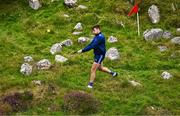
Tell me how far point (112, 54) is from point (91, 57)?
1.11m

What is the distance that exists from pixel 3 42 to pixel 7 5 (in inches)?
213

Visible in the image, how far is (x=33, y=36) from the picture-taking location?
25.1m

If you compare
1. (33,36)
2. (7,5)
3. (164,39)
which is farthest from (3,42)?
(164,39)

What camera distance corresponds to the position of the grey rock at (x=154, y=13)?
26.4 m

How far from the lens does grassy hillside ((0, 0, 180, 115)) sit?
59.6ft

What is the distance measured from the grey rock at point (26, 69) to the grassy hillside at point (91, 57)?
21 centimetres

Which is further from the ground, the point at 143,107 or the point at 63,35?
the point at 143,107

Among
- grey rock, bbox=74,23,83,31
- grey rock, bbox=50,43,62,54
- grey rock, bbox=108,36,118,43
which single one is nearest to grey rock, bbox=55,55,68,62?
grey rock, bbox=50,43,62,54

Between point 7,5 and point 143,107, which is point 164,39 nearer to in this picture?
point 143,107

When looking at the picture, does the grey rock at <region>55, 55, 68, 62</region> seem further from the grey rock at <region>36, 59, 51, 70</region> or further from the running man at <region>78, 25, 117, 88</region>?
the running man at <region>78, 25, 117, 88</region>

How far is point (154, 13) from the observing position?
87.8ft

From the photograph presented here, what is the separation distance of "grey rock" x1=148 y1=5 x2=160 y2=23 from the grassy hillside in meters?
0.35

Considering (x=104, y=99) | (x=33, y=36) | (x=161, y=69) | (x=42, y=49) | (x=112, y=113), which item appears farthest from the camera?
(x=33, y=36)

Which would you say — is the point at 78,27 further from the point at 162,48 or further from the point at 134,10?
the point at 162,48
